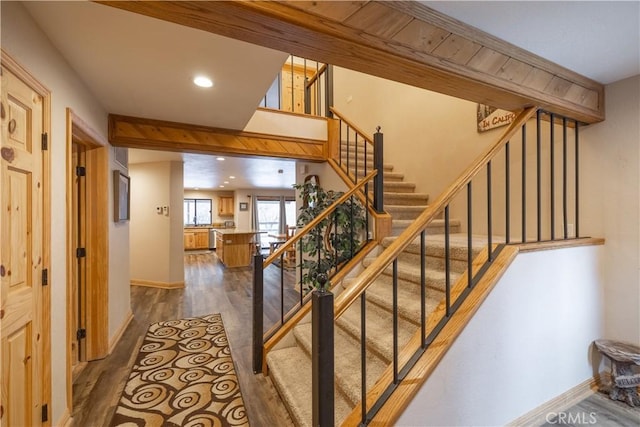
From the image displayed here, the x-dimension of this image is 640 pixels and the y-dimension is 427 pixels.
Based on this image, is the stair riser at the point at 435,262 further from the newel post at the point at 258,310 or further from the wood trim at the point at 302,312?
the newel post at the point at 258,310

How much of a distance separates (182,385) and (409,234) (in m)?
2.10

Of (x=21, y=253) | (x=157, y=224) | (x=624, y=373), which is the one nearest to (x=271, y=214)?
(x=157, y=224)

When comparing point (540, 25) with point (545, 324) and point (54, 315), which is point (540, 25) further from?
point (54, 315)

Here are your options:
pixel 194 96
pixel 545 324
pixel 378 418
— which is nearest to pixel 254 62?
pixel 194 96

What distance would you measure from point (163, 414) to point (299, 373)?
0.92m

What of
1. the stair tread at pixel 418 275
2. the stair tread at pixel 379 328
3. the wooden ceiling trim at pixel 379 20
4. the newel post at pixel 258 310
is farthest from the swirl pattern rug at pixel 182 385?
the wooden ceiling trim at pixel 379 20

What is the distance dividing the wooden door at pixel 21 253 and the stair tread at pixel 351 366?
156 centimetres

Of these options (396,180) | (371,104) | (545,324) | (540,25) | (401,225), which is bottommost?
(545,324)

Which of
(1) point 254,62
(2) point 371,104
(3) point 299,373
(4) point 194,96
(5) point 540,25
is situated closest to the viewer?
(5) point 540,25

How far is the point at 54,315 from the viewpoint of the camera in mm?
1632

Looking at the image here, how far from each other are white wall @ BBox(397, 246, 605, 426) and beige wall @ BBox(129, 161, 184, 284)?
4.88 m

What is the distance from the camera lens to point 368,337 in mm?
1867

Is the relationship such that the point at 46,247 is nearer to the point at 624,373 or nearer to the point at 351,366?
the point at 351,366

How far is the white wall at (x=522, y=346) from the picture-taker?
148cm
